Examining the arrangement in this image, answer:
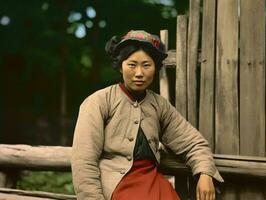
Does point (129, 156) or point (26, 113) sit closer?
point (129, 156)

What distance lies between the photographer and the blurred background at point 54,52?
32.8ft

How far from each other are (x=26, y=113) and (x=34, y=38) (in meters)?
1.60

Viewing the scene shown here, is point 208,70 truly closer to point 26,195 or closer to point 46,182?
point 26,195

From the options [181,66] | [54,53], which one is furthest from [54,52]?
[181,66]

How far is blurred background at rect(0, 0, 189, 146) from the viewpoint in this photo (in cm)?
999

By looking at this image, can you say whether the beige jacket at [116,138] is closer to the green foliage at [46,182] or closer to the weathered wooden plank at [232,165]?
the weathered wooden plank at [232,165]

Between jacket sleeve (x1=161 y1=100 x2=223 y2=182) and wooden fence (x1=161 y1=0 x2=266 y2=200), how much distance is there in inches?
14.9

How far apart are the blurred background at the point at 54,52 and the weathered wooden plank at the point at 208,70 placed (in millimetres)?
6157

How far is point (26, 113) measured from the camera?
421 inches

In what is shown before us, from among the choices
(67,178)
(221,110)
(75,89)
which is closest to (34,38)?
(75,89)

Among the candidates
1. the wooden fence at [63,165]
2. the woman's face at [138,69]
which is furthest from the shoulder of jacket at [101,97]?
the wooden fence at [63,165]

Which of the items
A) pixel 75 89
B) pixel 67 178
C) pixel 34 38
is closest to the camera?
pixel 67 178

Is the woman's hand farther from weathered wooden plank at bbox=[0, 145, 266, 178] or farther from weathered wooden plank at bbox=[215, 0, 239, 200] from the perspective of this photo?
weathered wooden plank at bbox=[215, 0, 239, 200]

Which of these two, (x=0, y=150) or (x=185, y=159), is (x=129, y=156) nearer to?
(x=185, y=159)
